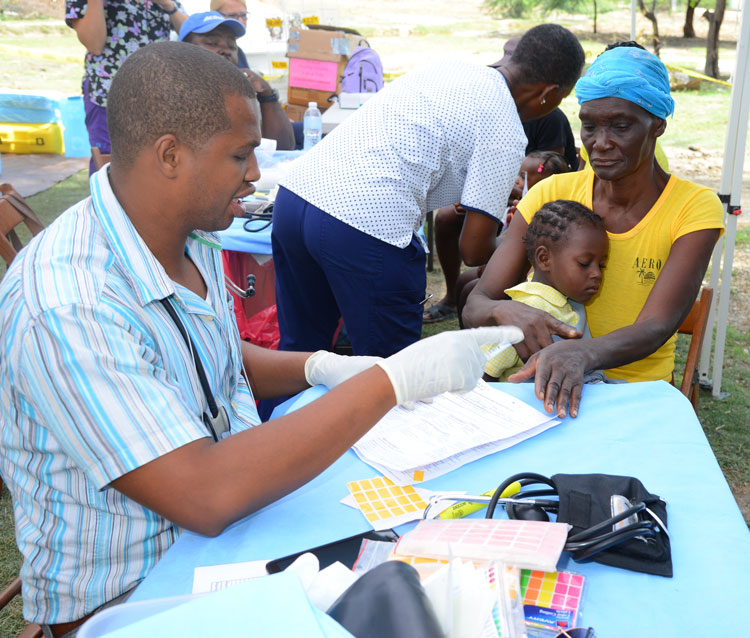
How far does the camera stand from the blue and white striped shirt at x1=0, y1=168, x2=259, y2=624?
1090 millimetres

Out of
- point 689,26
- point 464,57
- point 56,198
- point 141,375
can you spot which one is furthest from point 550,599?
point 689,26

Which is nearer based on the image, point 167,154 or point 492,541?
point 492,541

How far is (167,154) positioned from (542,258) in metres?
1.33

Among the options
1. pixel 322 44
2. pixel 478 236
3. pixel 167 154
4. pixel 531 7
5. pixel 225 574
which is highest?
pixel 531 7

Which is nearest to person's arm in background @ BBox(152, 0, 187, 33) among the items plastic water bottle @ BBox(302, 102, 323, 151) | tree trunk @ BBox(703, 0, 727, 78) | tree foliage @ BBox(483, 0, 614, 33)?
plastic water bottle @ BBox(302, 102, 323, 151)

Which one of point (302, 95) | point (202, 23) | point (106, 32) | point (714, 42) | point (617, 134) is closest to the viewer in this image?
point (617, 134)

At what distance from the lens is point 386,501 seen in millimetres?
1249

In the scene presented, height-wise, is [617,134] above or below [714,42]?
below

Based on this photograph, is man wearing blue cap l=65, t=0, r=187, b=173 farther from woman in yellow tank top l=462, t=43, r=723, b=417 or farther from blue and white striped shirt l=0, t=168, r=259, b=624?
blue and white striped shirt l=0, t=168, r=259, b=624

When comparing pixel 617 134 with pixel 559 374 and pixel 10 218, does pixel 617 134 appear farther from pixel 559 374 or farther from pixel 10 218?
pixel 10 218

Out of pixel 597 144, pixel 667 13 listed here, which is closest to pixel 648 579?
pixel 597 144

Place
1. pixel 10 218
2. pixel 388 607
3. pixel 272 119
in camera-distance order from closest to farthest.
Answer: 1. pixel 388 607
2. pixel 10 218
3. pixel 272 119

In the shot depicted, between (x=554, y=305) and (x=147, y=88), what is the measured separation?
4.47 ft

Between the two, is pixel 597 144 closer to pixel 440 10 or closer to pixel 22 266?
pixel 22 266
